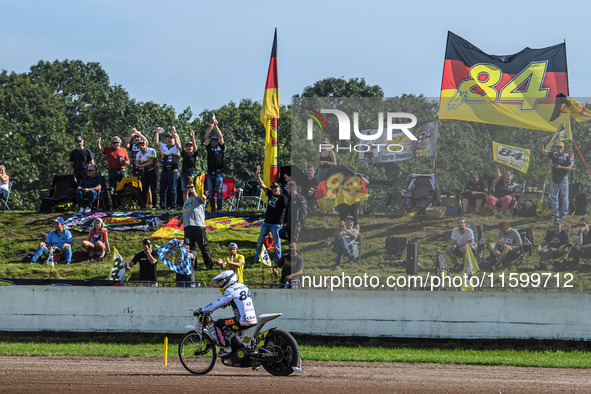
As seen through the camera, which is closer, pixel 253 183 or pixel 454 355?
pixel 454 355

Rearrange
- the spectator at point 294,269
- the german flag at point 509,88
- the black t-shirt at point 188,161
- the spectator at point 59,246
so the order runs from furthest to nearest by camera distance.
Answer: the black t-shirt at point 188,161 < the spectator at point 59,246 < the spectator at point 294,269 < the german flag at point 509,88

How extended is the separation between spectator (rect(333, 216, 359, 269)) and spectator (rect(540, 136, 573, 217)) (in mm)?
3952

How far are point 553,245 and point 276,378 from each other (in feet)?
21.7

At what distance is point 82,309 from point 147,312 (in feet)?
4.42

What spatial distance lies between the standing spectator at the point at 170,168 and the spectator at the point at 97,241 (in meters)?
2.26

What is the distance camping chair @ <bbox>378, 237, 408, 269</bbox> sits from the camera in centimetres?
1526

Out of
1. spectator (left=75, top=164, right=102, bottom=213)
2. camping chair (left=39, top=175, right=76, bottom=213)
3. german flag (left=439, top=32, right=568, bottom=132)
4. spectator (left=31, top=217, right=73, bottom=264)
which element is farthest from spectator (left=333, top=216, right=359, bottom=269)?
camping chair (left=39, top=175, right=76, bottom=213)

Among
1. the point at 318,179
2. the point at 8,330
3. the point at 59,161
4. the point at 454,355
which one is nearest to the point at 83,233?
the point at 8,330

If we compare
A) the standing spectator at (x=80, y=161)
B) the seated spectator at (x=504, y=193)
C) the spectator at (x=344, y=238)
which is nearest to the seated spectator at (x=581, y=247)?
the seated spectator at (x=504, y=193)

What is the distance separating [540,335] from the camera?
14.7 metres

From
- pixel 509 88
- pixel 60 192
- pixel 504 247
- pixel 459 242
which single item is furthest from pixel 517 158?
pixel 60 192

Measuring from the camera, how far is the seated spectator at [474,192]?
15250 mm

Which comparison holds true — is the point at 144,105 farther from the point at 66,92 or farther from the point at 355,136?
the point at 355,136

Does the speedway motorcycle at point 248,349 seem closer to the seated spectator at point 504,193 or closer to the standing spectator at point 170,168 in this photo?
the seated spectator at point 504,193
